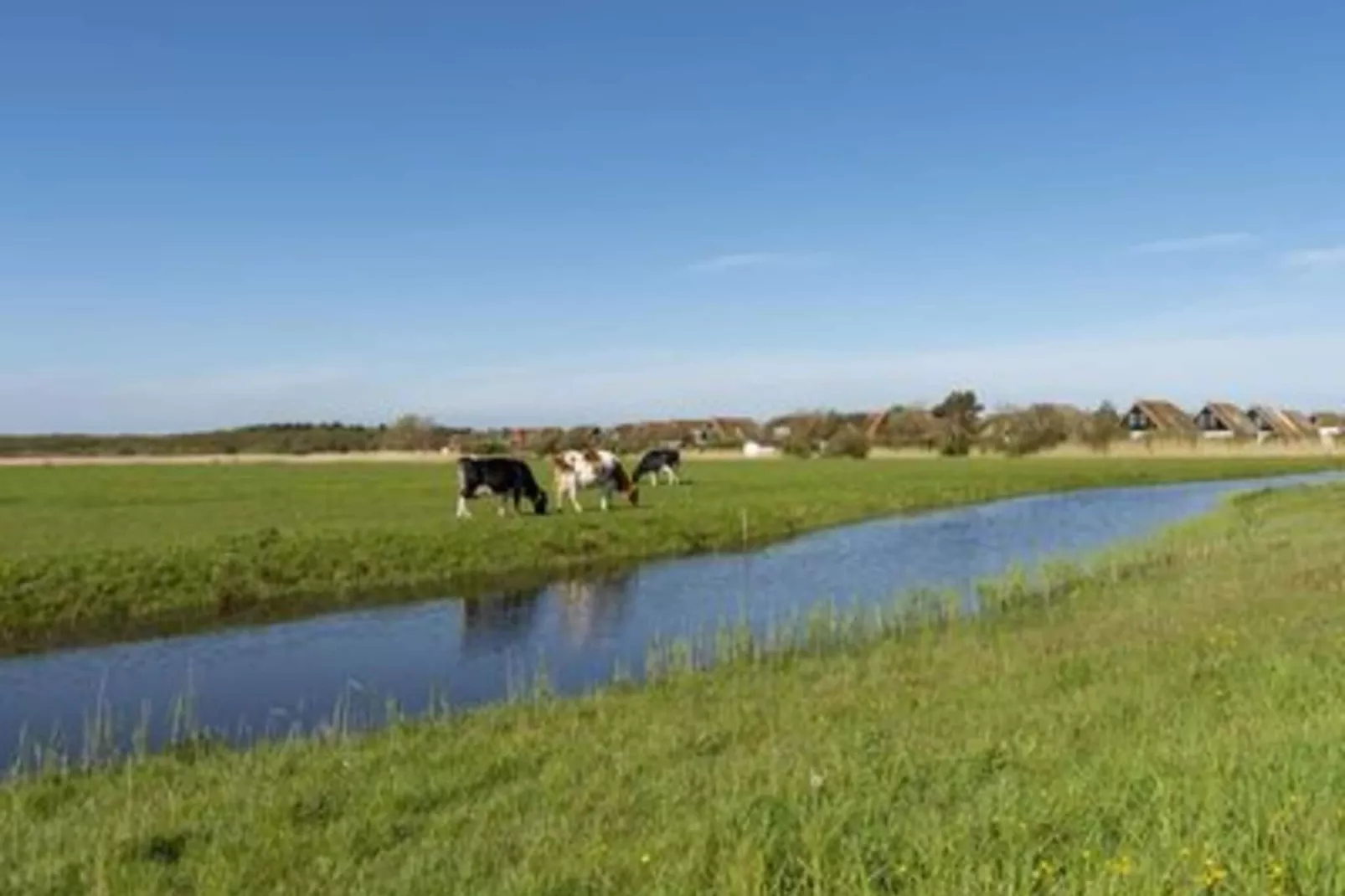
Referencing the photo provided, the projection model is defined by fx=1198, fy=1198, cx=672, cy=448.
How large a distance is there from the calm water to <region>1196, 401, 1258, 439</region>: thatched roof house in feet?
415

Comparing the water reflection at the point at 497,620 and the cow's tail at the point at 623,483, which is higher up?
the cow's tail at the point at 623,483

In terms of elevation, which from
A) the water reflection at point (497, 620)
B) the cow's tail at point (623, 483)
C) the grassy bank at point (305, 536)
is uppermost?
the cow's tail at point (623, 483)

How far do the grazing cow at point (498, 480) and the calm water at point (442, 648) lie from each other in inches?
339

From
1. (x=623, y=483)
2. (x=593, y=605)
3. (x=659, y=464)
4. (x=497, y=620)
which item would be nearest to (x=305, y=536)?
(x=497, y=620)

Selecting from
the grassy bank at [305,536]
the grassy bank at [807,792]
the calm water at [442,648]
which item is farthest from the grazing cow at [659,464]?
the grassy bank at [807,792]

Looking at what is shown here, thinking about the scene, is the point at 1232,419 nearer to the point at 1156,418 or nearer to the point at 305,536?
the point at 1156,418

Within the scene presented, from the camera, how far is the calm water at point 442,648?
14.9 meters

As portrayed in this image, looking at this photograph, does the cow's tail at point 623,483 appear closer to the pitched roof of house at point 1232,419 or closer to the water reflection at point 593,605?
Result: the water reflection at point 593,605

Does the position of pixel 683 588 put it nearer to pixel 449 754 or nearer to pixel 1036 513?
pixel 449 754

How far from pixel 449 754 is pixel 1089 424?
107 metres

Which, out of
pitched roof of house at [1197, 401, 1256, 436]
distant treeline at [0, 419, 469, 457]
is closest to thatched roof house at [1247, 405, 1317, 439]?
pitched roof of house at [1197, 401, 1256, 436]

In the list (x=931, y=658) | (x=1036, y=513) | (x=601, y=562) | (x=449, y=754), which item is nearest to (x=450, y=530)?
(x=601, y=562)

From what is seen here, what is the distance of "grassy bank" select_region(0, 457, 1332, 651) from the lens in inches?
886

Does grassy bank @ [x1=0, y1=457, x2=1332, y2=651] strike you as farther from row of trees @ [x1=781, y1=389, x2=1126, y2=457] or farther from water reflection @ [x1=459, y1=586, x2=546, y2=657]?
row of trees @ [x1=781, y1=389, x2=1126, y2=457]
